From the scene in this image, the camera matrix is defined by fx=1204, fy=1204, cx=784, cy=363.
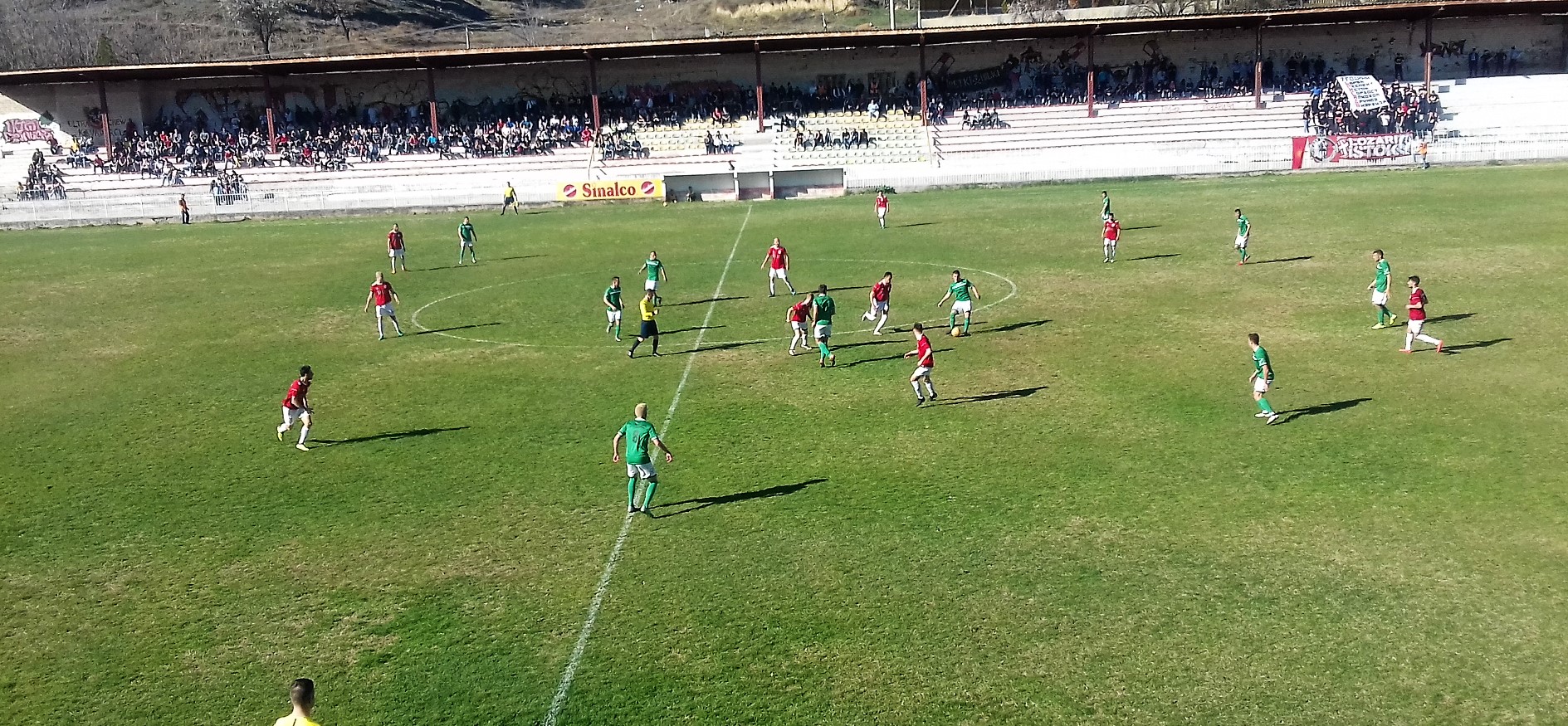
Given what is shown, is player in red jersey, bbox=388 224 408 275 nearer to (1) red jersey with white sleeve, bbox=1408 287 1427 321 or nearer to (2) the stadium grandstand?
(2) the stadium grandstand

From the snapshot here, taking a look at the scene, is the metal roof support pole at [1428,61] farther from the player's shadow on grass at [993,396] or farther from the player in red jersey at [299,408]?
the player in red jersey at [299,408]

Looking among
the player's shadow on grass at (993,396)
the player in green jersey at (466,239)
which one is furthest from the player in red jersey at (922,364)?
the player in green jersey at (466,239)

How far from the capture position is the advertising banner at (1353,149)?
194 ft

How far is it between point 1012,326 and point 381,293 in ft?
46.9

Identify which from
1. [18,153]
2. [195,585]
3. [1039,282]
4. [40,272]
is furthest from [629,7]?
[195,585]

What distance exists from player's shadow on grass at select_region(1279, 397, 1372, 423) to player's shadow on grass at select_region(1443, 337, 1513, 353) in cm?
452

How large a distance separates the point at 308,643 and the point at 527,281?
24.4m

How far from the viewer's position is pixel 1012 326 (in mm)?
26891

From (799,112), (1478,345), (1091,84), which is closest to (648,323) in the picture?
(1478,345)

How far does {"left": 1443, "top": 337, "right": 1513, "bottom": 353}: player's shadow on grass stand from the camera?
2278cm

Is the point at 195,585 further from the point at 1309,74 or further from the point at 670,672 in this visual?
the point at 1309,74

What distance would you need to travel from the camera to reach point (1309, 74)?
69125mm

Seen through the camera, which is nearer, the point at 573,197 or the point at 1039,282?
the point at 1039,282

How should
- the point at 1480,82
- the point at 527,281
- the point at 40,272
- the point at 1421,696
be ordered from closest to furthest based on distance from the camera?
the point at 1421,696 < the point at 527,281 < the point at 40,272 < the point at 1480,82
